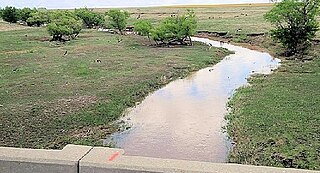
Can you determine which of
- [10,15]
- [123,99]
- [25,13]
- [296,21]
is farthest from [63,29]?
[10,15]

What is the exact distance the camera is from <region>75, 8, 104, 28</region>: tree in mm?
53250

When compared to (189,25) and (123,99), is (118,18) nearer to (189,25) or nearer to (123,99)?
(189,25)

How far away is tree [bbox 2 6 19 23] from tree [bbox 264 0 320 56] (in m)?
41.4

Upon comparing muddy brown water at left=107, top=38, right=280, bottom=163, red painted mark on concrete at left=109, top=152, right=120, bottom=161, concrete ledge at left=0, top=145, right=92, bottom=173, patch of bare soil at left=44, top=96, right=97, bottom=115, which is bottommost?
muddy brown water at left=107, top=38, right=280, bottom=163

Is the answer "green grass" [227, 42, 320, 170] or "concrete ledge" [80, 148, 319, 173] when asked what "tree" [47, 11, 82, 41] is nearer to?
"green grass" [227, 42, 320, 170]

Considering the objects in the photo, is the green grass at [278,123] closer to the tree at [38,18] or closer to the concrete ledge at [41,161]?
the concrete ledge at [41,161]

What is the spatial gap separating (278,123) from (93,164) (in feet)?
31.3

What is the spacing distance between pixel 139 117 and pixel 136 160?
10.6 meters

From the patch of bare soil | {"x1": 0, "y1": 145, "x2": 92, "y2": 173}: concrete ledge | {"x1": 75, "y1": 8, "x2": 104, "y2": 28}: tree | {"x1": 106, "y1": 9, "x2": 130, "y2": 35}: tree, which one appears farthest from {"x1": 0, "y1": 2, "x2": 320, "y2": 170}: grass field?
{"x1": 75, "y1": 8, "x2": 104, "y2": 28}: tree

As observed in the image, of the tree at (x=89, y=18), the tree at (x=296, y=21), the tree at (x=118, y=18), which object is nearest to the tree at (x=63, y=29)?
the tree at (x=118, y=18)

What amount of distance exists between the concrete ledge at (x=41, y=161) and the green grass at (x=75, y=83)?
7521mm

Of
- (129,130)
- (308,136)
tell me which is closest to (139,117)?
(129,130)

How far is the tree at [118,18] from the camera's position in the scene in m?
44.6

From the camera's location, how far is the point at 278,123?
1194cm
